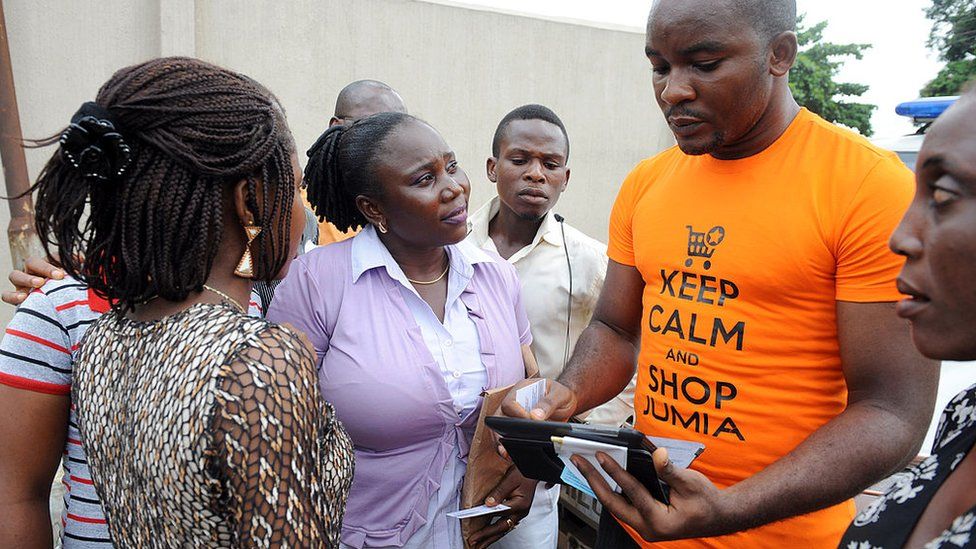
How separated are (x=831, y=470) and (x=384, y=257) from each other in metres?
1.49

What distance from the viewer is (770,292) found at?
1849 millimetres

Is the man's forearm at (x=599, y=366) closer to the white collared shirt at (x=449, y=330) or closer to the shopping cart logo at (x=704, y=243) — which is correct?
the white collared shirt at (x=449, y=330)

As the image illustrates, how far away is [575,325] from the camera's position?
11.4ft

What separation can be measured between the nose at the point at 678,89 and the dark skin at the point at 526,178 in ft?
5.67

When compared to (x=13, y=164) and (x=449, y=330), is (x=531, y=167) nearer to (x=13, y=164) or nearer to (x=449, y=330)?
(x=449, y=330)

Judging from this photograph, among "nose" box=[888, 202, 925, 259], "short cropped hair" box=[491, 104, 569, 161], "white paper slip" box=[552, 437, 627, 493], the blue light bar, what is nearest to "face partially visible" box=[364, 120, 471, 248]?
"white paper slip" box=[552, 437, 627, 493]

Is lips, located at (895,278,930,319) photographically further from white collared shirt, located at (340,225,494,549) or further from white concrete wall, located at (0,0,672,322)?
white concrete wall, located at (0,0,672,322)

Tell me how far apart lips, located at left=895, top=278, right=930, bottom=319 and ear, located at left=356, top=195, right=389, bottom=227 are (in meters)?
1.73

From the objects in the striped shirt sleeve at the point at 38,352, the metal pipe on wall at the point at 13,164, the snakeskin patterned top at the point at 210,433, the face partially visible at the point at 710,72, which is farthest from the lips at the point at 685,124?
the metal pipe on wall at the point at 13,164

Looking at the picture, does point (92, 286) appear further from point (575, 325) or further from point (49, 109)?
point (49, 109)

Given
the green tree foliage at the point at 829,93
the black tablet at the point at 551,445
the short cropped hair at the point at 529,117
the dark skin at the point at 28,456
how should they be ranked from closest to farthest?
1. the black tablet at the point at 551,445
2. the dark skin at the point at 28,456
3. the short cropped hair at the point at 529,117
4. the green tree foliage at the point at 829,93

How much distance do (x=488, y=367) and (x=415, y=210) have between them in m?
0.60

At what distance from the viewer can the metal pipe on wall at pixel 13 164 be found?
19.0 ft

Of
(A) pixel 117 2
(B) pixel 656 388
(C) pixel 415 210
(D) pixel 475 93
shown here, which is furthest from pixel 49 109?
(B) pixel 656 388
